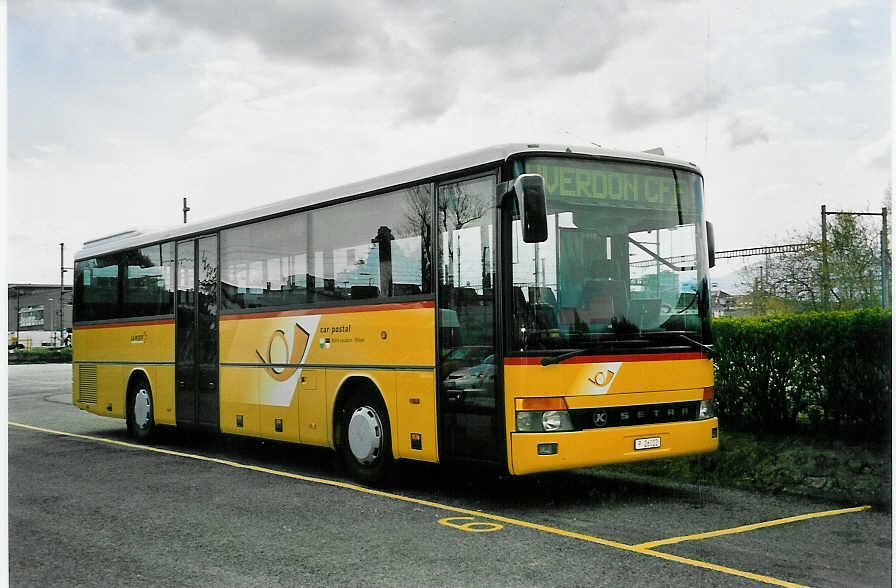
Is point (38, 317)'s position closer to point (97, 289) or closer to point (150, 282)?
point (97, 289)

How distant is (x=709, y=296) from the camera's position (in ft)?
30.3

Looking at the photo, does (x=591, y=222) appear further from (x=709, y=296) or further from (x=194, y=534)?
(x=194, y=534)

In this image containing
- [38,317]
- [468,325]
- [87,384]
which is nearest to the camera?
[468,325]

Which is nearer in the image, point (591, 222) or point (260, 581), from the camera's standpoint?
point (260, 581)

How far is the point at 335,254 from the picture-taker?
10625 mm

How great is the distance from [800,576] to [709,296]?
3495mm

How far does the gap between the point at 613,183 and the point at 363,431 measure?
3.52 m

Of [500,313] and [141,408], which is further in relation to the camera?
[141,408]

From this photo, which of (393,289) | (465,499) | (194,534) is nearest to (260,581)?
(194,534)

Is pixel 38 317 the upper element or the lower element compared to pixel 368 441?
upper

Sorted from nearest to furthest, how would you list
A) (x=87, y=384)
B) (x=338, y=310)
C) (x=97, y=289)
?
1. (x=338, y=310)
2. (x=97, y=289)
3. (x=87, y=384)

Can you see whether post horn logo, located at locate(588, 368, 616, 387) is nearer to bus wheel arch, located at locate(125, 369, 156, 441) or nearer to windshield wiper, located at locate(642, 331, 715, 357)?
windshield wiper, located at locate(642, 331, 715, 357)

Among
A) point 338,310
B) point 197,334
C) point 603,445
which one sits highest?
point 338,310

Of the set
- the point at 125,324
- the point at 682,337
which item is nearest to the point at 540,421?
the point at 682,337
